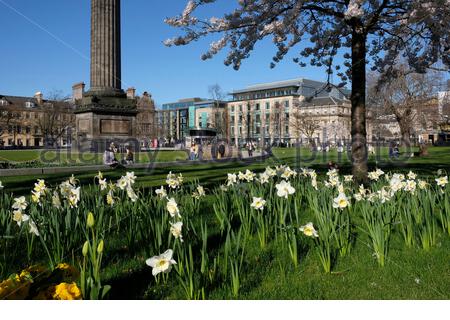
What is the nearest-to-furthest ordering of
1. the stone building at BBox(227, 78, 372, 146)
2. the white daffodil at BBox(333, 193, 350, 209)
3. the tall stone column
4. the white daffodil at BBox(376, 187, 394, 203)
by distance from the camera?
the white daffodil at BBox(333, 193, 350, 209), the white daffodil at BBox(376, 187, 394, 203), the tall stone column, the stone building at BBox(227, 78, 372, 146)

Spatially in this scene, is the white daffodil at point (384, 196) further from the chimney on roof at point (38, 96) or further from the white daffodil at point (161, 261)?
the chimney on roof at point (38, 96)

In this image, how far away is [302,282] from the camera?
3.57 m

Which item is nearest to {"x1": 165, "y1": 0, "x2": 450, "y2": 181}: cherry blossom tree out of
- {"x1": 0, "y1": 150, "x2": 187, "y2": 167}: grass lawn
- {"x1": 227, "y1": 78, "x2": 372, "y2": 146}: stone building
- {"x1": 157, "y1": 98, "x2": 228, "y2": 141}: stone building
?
{"x1": 0, "y1": 150, "x2": 187, "y2": 167}: grass lawn

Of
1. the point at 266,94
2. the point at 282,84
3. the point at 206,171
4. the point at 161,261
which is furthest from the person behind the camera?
the point at 266,94

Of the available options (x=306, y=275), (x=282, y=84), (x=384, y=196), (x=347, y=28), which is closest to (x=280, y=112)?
(x=282, y=84)

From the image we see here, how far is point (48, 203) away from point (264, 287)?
2.84 meters

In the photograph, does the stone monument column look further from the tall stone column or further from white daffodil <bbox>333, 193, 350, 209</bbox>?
white daffodil <bbox>333, 193, 350, 209</bbox>

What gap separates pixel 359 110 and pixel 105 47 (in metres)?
Answer: 18.9

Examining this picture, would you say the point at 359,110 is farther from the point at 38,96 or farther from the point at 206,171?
the point at 38,96

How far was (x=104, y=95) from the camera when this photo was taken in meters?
25.0

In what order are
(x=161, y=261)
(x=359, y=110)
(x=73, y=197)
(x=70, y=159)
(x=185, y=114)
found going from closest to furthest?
(x=161, y=261)
(x=73, y=197)
(x=359, y=110)
(x=70, y=159)
(x=185, y=114)

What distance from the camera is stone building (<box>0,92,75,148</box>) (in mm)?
70938
